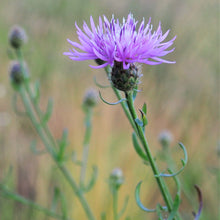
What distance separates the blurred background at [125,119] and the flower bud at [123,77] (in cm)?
140

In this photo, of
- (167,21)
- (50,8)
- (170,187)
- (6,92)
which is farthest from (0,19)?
(170,187)

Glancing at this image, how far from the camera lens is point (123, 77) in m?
0.98

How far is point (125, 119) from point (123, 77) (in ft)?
7.24

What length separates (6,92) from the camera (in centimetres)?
349

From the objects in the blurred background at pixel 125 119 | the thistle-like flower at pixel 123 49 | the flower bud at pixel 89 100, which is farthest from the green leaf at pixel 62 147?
the thistle-like flower at pixel 123 49

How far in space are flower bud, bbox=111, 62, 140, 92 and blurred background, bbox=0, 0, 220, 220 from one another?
4.61 feet

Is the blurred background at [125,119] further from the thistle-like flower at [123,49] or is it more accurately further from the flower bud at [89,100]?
the thistle-like flower at [123,49]

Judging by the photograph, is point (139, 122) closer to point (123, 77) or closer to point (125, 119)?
point (123, 77)

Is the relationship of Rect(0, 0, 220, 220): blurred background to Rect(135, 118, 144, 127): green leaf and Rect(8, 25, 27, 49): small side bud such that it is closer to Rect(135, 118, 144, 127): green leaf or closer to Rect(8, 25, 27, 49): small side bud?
Rect(8, 25, 27, 49): small side bud

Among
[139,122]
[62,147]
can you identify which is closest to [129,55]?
[139,122]

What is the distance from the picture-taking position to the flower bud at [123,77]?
0.98 meters

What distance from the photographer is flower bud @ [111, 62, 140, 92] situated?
3.21ft

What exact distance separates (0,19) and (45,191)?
268 centimetres

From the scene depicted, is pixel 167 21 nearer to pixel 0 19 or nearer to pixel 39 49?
pixel 39 49
